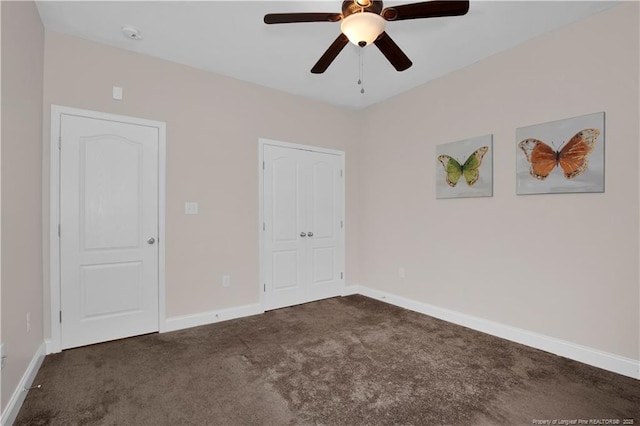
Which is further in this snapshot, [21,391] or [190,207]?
[190,207]

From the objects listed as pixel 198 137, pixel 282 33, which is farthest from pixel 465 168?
pixel 198 137

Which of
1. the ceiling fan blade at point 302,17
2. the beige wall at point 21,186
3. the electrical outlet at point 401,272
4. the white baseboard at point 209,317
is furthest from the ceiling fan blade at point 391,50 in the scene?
the white baseboard at point 209,317

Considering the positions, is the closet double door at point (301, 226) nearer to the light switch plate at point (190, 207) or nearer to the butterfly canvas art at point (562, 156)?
the light switch plate at point (190, 207)

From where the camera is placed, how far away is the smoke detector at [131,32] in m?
2.77

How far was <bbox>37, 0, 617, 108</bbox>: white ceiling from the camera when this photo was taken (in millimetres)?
2488

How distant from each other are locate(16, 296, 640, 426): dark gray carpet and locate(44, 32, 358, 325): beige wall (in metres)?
0.64

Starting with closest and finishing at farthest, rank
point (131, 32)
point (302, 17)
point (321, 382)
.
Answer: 1. point (302, 17)
2. point (321, 382)
3. point (131, 32)

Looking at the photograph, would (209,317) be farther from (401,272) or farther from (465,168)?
Answer: (465,168)

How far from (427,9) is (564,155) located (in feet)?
5.81

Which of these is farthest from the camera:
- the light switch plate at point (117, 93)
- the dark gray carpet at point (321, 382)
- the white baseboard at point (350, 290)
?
the white baseboard at point (350, 290)

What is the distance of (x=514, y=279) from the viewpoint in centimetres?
306

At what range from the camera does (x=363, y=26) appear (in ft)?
6.25

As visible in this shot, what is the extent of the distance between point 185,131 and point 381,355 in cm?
292

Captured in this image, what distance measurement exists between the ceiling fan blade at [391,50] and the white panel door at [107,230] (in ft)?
7.72
